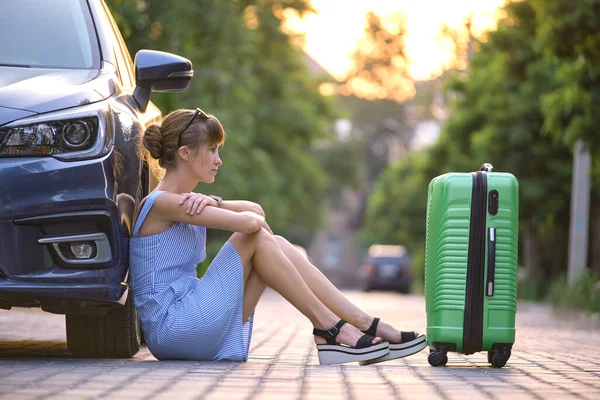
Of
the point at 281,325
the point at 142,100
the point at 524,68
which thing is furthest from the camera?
the point at 524,68

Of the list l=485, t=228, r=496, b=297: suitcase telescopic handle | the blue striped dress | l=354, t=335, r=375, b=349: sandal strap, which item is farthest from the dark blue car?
l=485, t=228, r=496, b=297: suitcase telescopic handle

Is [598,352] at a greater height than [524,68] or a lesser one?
lesser

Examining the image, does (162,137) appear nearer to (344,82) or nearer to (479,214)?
(479,214)

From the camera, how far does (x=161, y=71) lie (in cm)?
651

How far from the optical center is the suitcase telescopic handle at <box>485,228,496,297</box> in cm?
638

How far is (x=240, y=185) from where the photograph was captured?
2695 cm

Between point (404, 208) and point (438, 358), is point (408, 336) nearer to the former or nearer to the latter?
point (438, 358)

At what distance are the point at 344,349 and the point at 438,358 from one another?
1.73ft

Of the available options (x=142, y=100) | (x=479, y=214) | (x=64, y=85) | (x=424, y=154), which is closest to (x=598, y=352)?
(x=479, y=214)

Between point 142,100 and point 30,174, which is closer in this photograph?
point 30,174

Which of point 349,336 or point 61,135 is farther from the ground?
point 61,135

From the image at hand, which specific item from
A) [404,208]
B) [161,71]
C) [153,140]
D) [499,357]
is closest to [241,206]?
[153,140]

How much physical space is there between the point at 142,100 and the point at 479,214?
1.89 m

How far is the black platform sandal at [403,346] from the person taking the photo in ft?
20.9
